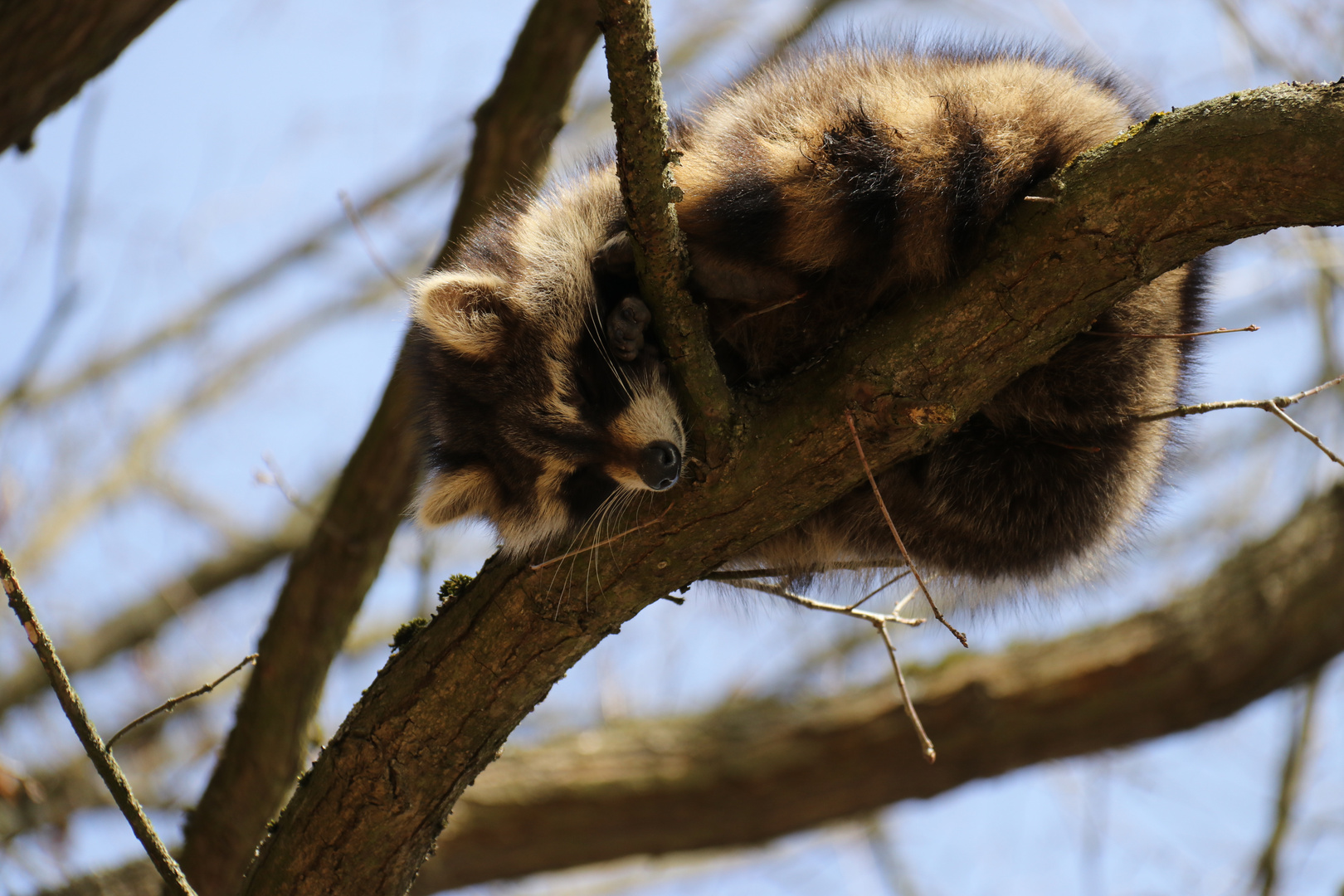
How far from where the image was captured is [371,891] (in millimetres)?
2568

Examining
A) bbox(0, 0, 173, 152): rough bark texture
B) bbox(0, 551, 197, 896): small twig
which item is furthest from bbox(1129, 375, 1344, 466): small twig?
bbox(0, 0, 173, 152): rough bark texture

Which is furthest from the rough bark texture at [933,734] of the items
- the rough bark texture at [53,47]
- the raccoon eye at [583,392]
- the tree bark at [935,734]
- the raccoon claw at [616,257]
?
the rough bark texture at [53,47]

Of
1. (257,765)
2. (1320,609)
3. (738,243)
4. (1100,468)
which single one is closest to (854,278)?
(738,243)

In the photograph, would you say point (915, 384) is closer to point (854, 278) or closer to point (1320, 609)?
point (854, 278)

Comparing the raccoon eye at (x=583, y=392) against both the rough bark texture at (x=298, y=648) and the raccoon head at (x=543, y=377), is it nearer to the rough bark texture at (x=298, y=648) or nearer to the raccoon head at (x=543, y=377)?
the raccoon head at (x=543, y=377)

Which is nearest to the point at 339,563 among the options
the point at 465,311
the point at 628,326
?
the point at 465,311

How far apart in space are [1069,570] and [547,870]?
2639 mm

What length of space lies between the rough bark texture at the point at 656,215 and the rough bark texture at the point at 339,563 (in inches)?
60.2

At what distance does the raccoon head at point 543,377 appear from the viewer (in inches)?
111

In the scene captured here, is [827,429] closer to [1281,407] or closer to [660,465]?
[660,465]

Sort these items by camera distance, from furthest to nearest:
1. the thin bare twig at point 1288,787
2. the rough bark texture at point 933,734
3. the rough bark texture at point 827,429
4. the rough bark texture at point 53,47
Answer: the rough bark texture at point 933,734, the thin bare twig at point 1288,787, the rough bark texture at point 53,47, the rough bark texture at point 827,429

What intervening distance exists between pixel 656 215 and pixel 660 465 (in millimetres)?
616

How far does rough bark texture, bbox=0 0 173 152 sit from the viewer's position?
10.6 feet

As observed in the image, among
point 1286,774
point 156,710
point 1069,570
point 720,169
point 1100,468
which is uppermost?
point 720,169
